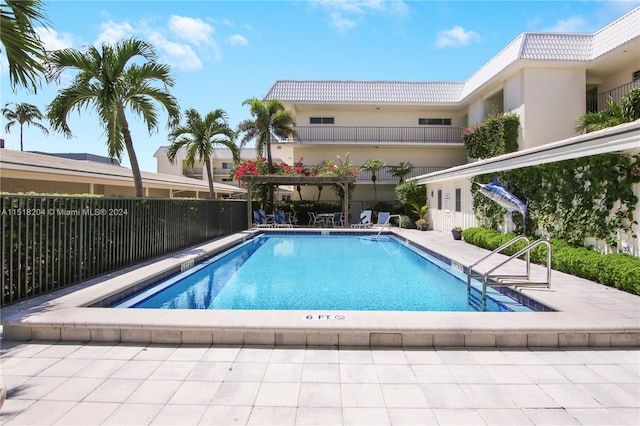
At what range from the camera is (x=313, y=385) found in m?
3.12

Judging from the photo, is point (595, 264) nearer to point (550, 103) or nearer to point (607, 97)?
point (550, 103)

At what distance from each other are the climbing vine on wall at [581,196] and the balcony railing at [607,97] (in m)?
8.39

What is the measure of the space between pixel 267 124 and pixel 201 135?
15.9 feet

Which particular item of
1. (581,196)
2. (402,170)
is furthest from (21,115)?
(581,196)

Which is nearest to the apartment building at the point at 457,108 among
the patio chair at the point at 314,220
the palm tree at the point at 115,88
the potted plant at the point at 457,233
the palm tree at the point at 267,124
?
the potted plant at the point at 457,233

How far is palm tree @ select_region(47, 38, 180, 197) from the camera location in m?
8.18

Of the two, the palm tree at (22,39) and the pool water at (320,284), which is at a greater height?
the palm tree at (22,39)

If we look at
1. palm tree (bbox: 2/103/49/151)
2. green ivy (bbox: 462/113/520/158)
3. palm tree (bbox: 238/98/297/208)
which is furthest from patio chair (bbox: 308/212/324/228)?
palm tree (bbox: 2/103/49/151)

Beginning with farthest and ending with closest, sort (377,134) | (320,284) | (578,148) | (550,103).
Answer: (377,134) < (550,103) < (320,284) < (578,148)

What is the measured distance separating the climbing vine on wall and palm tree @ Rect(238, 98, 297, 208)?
1310cm

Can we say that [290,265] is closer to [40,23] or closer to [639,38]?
[40,23]

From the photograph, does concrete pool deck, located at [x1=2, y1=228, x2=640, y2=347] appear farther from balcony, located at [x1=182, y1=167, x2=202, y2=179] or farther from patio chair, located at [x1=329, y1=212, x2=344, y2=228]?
balcony, located at [x1=182, y1=167, x2=202, y2=179]

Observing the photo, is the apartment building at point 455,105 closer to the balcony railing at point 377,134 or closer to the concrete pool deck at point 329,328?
the balcony railing at point 377,134

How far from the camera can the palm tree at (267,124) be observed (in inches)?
805
